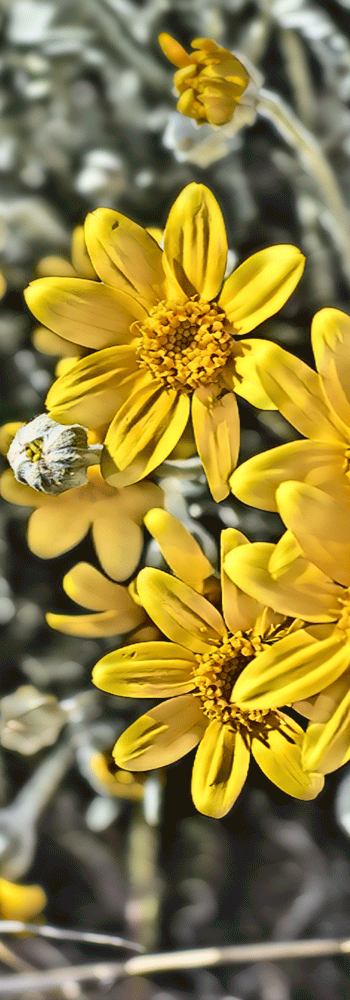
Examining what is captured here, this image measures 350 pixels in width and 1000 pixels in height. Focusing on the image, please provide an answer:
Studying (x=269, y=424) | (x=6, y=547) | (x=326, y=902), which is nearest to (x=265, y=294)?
(x=269, y=424)

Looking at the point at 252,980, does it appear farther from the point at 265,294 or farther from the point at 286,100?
the point at 286,100

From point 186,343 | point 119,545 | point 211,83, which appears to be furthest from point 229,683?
point 211,83

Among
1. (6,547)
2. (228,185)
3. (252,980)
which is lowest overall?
(252,980)

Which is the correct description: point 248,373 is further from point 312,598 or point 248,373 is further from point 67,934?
point 67,934

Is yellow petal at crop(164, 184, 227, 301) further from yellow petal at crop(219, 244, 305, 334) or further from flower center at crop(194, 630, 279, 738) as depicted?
flower center at crop(194, 630, 279, 738)

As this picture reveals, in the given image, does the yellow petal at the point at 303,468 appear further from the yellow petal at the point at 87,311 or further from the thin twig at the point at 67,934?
the thin twig at the point at 67,934

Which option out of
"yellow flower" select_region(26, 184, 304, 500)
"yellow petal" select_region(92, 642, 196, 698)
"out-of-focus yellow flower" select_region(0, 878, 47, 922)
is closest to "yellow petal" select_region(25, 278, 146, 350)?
"yellow flower" select_region(26, 184, 304, 500)
